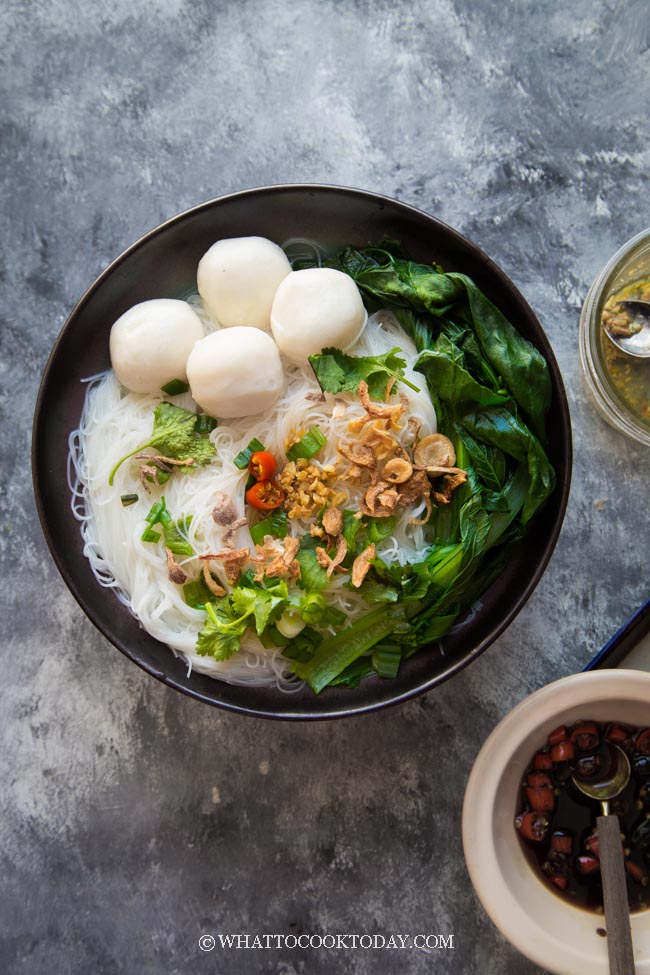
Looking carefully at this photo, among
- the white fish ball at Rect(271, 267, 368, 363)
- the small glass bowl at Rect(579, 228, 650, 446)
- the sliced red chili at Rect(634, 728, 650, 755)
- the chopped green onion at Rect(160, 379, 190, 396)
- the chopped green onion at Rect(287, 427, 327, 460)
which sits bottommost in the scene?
the sliced red chili at Rect(634, 728, 650, 755)

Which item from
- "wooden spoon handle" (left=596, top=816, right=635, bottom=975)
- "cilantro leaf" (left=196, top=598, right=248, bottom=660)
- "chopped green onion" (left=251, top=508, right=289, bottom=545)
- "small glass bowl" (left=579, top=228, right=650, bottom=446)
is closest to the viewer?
"wooden spoon handle" (left=596, top=816, right=635, bottom=975)

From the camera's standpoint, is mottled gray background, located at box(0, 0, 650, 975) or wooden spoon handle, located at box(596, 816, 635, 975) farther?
Result: mottled gray background, located at box(0, 0, 650, 975)

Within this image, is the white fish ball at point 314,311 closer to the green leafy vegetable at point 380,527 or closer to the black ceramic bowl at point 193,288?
the black ceramic bowl at point 193,288

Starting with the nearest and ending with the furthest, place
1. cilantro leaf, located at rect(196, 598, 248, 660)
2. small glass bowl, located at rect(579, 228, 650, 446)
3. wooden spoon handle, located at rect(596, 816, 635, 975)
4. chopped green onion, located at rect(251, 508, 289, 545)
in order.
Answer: wooden spoon handle, located at rect(596, 816, 635, 975) → cilantro leaf, located at rect(196, 598, 248, 660) → chopped green onion, located at rect(251, 508, 289, 545) → small glass bowl, located at rect(579, 228, 650, 446)

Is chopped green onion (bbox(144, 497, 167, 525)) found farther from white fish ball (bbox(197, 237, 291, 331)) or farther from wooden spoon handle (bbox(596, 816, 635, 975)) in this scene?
wooden spoon handle (bbox(596, 816, 635, 975))

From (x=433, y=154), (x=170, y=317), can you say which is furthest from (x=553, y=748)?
(x=433, y=154)

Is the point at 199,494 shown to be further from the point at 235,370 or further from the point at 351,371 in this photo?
the point at 351,371

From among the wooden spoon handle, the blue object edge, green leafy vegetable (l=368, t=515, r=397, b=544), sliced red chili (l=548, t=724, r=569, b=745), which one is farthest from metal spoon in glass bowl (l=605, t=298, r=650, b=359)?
the wooden spoon handle

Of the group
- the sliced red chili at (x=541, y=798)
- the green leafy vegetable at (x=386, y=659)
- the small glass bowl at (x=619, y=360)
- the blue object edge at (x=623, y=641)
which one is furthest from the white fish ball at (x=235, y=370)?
the sliced red chili at (x=541, y=798)
